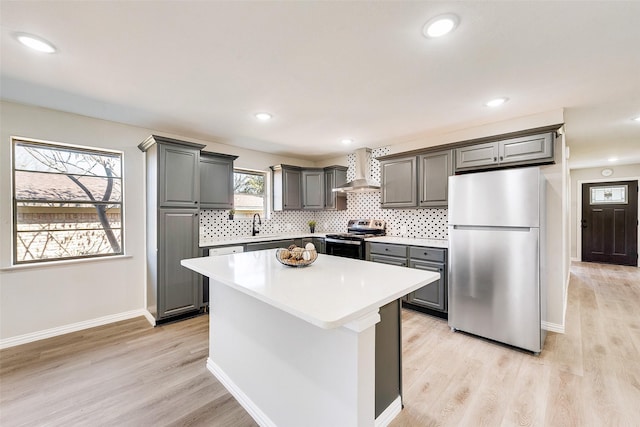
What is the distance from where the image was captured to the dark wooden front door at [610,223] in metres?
6.05

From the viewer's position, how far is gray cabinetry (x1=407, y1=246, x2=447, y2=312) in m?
3.21

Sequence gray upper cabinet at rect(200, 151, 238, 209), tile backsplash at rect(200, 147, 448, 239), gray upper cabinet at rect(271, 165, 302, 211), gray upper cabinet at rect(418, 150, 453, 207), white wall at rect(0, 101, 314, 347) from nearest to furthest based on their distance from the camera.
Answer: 1. white wall at rect(0, 101, 314, 347)
2. gray upper cabinet at rect(418, 150, 453, 207)
3. gray upper cabinet at rect(200, 151, 238, 209)
4. tile backsplash at rect(200, 147, 448, 239)
5. gray upper cabinet at rect(271, 165, 302, 211)

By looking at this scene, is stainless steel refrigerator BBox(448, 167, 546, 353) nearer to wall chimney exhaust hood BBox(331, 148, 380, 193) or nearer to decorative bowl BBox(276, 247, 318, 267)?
wall chimney exhaust hood BBox(331, 148, 380, 193)

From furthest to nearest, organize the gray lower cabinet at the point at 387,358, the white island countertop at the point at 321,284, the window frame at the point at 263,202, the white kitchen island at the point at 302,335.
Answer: the window frame at the point at 263,202
the gray lower cabinet at the point at 387,358
the white kitchen island at the point at 302,335
the white island countertop at the point at 321,284

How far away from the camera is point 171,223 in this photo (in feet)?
10.5

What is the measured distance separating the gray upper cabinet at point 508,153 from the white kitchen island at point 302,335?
2.12m

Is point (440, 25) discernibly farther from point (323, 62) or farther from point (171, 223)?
point (171, 223)

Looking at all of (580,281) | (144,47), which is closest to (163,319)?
(144,47)

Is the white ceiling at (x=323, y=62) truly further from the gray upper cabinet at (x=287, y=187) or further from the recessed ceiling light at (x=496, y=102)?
the gray upper cabinet at (x=287, y=187)

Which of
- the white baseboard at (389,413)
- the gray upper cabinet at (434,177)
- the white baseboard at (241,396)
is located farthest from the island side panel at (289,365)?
the gray upper cabinet at (434,177)

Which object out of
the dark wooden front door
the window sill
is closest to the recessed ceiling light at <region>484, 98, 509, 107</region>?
the window sill

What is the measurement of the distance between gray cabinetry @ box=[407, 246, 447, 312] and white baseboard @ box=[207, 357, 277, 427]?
2.37 meters

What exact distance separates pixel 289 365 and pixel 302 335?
0.24 meters

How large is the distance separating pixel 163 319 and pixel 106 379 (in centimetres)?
102
